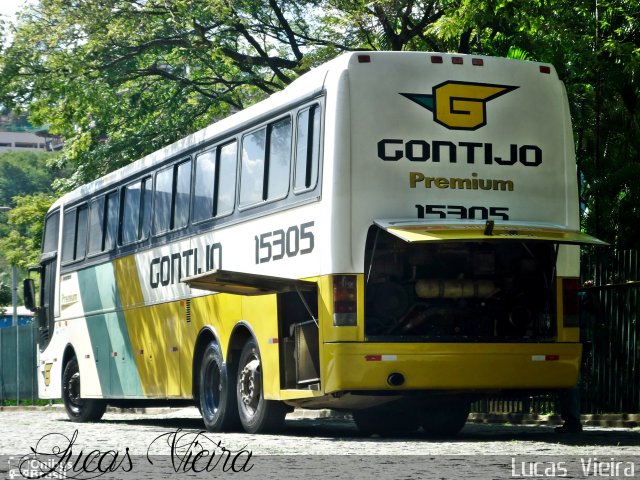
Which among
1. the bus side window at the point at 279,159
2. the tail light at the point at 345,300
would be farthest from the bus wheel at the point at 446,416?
the bus side window at the point at 279,159

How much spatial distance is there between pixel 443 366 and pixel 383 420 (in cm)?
285

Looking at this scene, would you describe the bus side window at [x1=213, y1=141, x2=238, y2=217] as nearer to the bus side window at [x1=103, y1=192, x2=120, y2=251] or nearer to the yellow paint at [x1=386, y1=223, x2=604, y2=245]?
the yellow paint at [x1=386, y1=223, x2=604, y2=245]

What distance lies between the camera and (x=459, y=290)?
13.6 m

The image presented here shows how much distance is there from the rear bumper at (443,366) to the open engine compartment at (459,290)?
13 centimetres

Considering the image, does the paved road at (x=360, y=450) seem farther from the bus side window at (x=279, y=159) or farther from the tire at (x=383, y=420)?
the bus side window at (x=279, y=159)

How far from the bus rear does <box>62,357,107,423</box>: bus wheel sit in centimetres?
877

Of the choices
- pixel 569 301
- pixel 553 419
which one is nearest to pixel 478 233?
pixel 569 301

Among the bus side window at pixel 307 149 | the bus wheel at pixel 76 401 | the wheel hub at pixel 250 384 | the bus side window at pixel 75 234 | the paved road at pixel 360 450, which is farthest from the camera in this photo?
the bus side window at pixel 75 234

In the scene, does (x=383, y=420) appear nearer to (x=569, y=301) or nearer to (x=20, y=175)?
(x=569, y=301)

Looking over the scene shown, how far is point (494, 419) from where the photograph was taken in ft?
61.7

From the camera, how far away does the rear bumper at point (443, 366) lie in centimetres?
1297

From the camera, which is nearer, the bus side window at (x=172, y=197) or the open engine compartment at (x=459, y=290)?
the open engine compartment at (x=459, y=290)

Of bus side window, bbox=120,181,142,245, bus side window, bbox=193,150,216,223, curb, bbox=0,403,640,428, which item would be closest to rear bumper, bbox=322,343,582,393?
curb, bbox=0,403,640,428

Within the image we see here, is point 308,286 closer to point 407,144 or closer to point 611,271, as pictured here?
point 407,144
